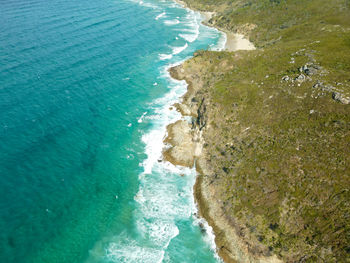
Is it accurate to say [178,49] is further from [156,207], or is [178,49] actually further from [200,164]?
[156,207]

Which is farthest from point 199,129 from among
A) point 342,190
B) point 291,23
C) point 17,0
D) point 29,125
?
point 17,0

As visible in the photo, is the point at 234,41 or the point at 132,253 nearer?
the point at 132,253

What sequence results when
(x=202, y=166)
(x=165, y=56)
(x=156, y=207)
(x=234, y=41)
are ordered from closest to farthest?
1. (x=156, y=207)
2. (x=202, y=166)
3. (x=165, y=56)
4. (x=234, y=41)

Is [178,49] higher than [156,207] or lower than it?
higher

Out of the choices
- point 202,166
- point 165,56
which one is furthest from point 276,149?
point 165,56

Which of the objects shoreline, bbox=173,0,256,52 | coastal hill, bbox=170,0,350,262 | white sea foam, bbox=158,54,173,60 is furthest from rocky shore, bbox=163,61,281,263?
shoreline, bbox=173,0,256,52

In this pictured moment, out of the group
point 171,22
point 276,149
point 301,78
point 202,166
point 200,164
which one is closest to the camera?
point 276,149

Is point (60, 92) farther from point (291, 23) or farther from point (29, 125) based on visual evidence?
point (291, 23)
